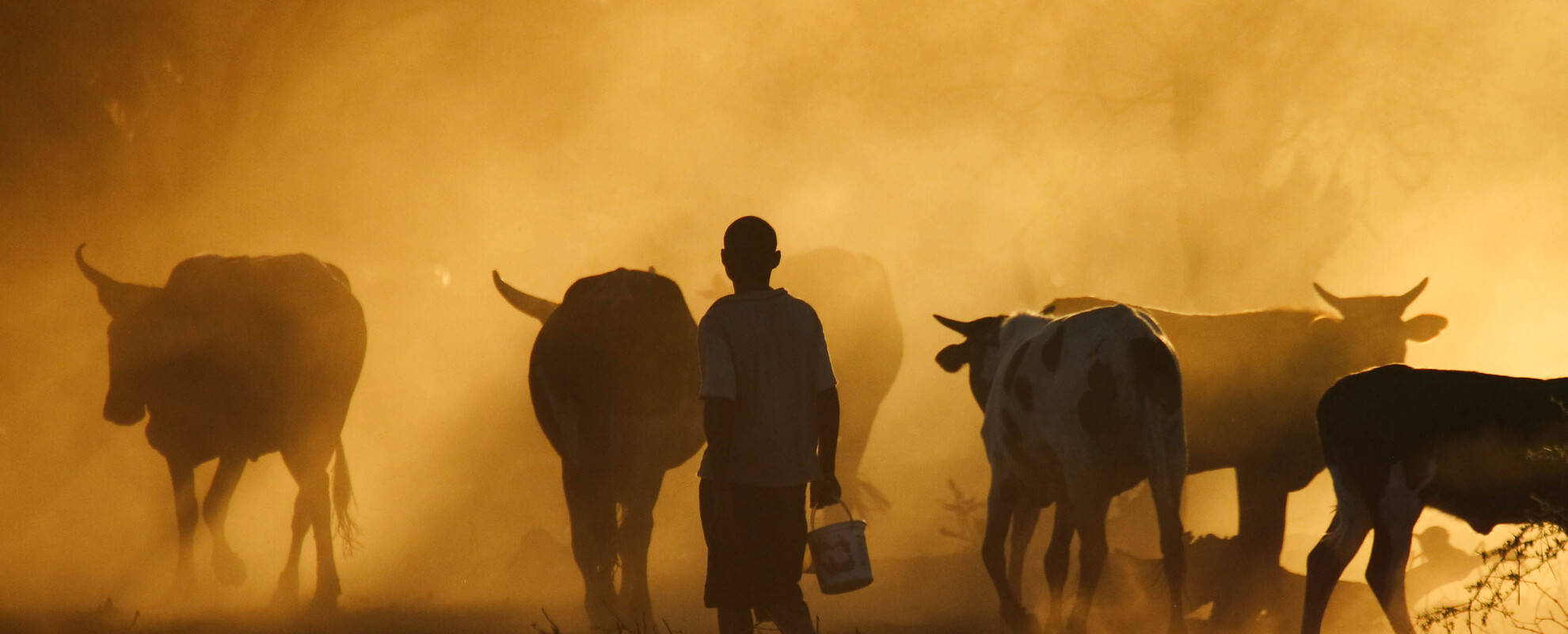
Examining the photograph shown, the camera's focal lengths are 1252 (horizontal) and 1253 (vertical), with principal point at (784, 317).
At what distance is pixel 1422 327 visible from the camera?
880 centimetres

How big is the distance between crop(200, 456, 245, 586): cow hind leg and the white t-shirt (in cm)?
567

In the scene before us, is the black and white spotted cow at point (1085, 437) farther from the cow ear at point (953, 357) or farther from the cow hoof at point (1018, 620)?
the cow ear at point (953, 357)

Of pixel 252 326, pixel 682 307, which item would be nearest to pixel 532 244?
pixel 252 326

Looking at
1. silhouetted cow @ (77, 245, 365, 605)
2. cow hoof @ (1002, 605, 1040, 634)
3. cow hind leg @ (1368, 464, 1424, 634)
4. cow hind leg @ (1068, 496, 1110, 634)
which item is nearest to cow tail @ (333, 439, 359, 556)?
silhouetted cow @ (77, 245, 365, 605)

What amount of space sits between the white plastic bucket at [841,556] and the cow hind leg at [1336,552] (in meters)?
2.50

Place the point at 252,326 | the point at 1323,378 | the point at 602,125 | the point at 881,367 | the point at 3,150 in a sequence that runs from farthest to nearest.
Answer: the point at 602,125, the point at 3,150, the point at 881,367, the point at 252,326, the point at 1323,378

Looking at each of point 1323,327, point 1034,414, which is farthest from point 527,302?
point 1323,327

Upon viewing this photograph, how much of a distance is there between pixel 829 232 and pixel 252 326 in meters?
11.4

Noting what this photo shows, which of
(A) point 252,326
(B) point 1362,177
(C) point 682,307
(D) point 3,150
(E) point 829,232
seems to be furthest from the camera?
(E) point 829,232

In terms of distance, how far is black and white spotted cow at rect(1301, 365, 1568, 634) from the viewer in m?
5.20

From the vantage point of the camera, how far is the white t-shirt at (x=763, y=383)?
4.34 metres

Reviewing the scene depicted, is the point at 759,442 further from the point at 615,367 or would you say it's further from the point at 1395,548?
the point at 615,367

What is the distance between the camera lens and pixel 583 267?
18.4m

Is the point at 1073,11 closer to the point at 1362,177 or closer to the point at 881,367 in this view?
the point at 1362,177
